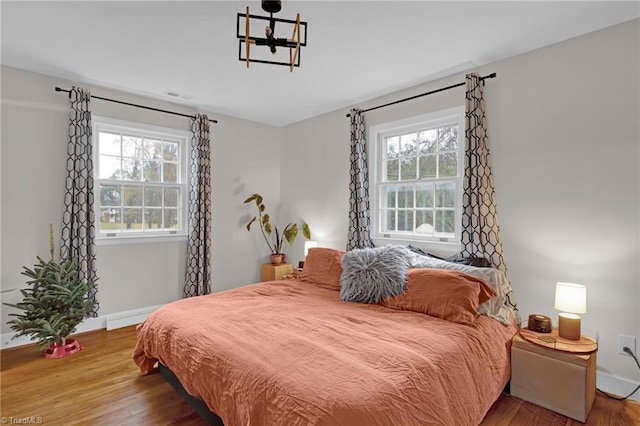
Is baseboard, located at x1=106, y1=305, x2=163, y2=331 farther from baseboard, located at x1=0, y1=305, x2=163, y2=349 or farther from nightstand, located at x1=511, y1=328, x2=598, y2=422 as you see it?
nightstand, located at x1=511, y1=328, x2=598, y2=422

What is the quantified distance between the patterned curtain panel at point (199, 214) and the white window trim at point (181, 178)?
0.43 feet

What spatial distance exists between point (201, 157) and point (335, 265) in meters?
2.21

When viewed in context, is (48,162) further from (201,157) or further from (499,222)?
(499,222)

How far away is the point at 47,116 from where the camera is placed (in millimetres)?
3158

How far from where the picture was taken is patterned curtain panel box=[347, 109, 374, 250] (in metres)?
3.65

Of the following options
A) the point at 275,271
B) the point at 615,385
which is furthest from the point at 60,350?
the point at 615,385

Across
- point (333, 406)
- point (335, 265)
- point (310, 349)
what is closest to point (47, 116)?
point (335, 265)

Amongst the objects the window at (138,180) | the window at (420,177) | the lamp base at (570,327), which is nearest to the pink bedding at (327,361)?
the lamp base at (570,327)

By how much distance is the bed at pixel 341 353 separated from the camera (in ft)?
4.34

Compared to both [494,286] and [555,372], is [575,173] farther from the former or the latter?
[555,372]

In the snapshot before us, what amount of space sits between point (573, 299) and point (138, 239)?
13.5ft

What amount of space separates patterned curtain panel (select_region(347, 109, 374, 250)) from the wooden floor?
194cm

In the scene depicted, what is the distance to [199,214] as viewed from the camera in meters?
3.96

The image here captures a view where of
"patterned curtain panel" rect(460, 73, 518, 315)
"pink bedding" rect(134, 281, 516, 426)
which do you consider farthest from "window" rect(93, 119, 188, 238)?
"patterned curtain panel" rect(460, 73, 518, 315)
